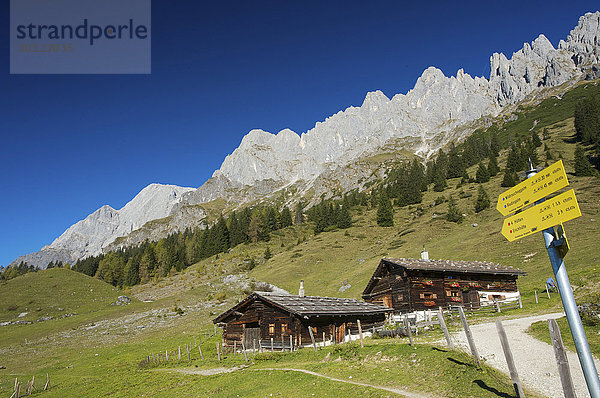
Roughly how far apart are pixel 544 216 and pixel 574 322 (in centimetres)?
196

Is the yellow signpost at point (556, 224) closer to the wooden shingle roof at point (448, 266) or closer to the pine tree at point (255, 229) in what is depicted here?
the wooden shingle roof at point (448, 266)

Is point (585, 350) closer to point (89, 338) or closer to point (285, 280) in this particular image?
point (89, 338)

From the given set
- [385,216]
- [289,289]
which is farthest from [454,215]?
[289,289]

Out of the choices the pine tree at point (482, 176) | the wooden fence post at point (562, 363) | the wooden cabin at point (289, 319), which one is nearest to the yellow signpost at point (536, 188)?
the wooden fence post at point (562, 363)

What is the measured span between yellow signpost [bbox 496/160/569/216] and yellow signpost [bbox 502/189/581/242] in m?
0.18

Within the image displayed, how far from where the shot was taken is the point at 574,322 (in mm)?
6328

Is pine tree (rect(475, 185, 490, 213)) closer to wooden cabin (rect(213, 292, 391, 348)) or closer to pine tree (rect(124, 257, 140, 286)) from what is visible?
wooden cabin (rect(213, 292, 391, 348))

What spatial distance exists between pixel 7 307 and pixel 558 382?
106424mm

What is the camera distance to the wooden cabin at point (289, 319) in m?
31.3

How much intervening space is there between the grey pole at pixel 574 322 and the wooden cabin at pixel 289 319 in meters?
24.5

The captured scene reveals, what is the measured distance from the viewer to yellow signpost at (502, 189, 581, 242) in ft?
19.9

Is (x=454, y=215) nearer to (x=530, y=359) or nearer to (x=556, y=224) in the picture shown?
(x=530, y=359)

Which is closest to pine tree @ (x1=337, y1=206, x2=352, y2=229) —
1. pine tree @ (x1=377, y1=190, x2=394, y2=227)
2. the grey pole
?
pine tree @ (x1=377, y1=190, x2=394, y2=227)

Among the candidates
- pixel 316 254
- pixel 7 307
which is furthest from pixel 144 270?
pixel 316 254
